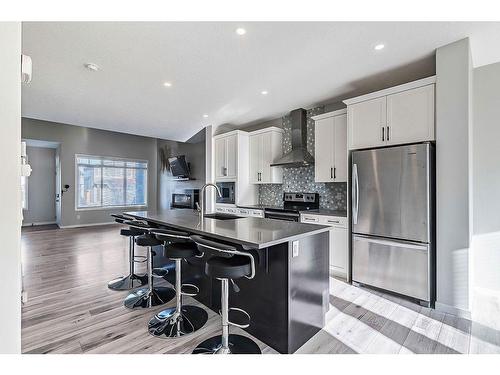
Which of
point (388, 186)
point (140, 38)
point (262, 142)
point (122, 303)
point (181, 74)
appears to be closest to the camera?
point (140, 38)

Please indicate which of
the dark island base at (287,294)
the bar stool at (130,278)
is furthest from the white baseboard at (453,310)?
the bar stool at (130,278)

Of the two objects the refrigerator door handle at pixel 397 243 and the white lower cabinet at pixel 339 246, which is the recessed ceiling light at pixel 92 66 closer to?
the white lower cabinet at pixel 339 246

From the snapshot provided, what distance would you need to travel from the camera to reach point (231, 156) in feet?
17.1

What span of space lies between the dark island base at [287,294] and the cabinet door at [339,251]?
1199mm

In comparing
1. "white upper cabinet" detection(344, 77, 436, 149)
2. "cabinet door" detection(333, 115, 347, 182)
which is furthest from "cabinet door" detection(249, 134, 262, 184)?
"white upper cabinet" detection(344, 77, 436, 149)

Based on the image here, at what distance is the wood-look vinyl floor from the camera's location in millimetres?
1890

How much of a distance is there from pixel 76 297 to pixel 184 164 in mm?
5484

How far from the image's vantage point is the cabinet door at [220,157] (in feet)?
17.7

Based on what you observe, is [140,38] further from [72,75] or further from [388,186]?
[388,186]

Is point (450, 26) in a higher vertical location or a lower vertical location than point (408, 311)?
higher

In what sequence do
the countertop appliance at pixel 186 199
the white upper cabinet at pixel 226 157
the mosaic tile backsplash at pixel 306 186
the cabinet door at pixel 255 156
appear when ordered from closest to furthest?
1. the mosaic tile backsplash at pixel 306 186
2. the cabinet door at pixel 255 156
3. the white upper cabinet at pixel 226 157
4. the countertop appliance at pixel 186 199

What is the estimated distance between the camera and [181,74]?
316 centimetres

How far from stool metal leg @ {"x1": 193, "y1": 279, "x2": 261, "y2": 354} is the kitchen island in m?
0.13

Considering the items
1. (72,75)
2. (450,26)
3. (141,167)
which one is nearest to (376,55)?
(450,26)
